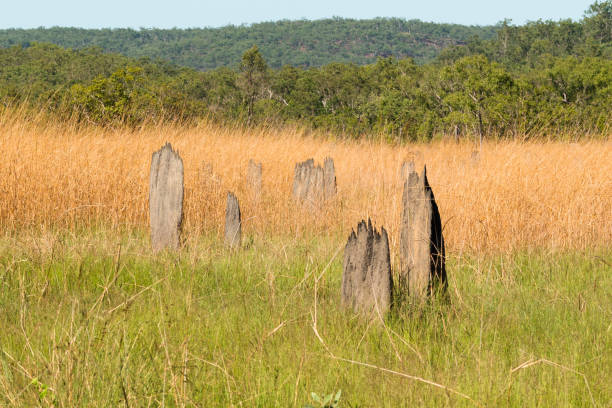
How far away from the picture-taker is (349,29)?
168m

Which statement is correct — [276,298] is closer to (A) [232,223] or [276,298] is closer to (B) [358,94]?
(A) [232,223]

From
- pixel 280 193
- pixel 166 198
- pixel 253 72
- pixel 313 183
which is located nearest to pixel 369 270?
pixel 166 198

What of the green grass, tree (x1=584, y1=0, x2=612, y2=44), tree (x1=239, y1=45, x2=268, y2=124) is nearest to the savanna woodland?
the green grass

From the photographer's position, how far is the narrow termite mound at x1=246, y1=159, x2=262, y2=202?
7.12 m

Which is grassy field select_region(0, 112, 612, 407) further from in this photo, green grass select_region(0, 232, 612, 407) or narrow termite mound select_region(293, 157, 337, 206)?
narrow termite mound select_region(293, 157, 337, 206)

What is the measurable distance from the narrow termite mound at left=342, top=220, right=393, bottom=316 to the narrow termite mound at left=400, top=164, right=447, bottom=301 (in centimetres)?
27

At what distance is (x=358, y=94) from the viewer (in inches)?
1410

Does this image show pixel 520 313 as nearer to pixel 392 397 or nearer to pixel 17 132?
pixel 392 397

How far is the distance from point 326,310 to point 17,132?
19.5 ft

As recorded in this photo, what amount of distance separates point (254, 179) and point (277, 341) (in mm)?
4627

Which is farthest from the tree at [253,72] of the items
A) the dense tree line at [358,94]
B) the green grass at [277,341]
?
the green grass at [277,341]

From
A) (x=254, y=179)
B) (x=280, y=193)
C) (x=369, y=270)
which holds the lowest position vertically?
(x=280, y=193)

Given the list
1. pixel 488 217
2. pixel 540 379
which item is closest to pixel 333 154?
pixel 488 217

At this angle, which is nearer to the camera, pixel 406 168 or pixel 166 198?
pixel 166 198
